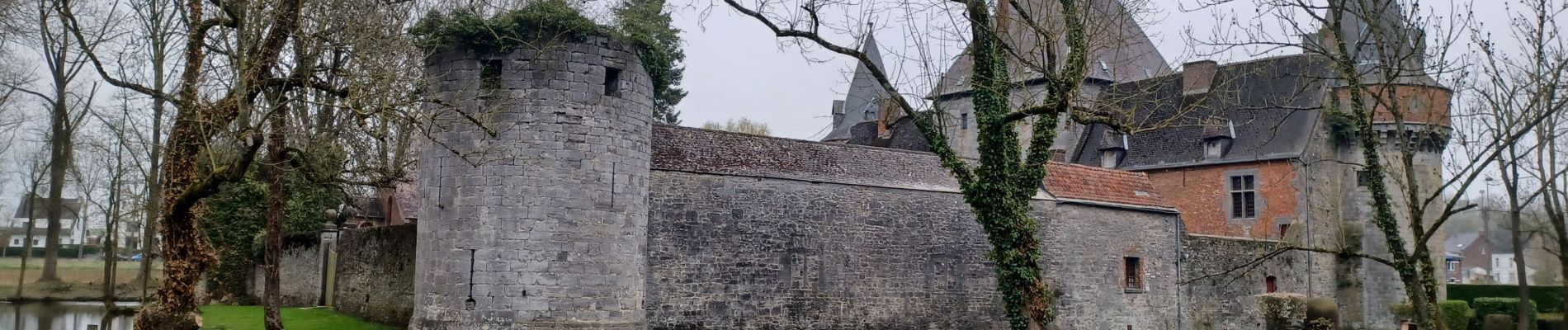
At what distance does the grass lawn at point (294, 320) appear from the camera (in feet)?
61.6

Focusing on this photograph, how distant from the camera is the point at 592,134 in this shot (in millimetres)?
16266

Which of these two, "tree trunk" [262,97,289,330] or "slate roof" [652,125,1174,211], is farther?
"slate roof" [652,125,1174,211]

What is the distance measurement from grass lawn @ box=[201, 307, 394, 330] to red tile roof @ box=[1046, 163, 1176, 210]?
11.9 meters

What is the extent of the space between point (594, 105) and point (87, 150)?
2040 cm

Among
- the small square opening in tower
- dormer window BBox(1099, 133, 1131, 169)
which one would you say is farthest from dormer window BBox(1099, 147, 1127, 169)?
the small square opening in tower

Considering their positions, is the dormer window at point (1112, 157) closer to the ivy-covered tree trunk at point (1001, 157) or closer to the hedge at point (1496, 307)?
the hedge at point (1496, 307)

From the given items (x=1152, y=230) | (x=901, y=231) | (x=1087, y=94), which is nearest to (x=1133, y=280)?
(x=1152, y=230)

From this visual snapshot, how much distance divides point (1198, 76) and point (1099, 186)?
9.42 metres

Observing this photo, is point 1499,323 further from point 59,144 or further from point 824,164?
point 59,144

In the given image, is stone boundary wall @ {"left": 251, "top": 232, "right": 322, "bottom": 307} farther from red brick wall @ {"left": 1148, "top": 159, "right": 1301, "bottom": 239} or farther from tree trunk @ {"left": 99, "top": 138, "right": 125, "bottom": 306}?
red brick wall @ {"left": 1148, "top": 159, "right": 1301, "bottom": 239}

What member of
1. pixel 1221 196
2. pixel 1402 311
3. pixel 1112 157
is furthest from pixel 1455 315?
pixel 1112 157

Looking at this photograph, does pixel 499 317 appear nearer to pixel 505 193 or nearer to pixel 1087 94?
pixel 505 193

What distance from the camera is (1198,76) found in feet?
104

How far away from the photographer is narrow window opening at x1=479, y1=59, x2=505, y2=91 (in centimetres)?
1598
